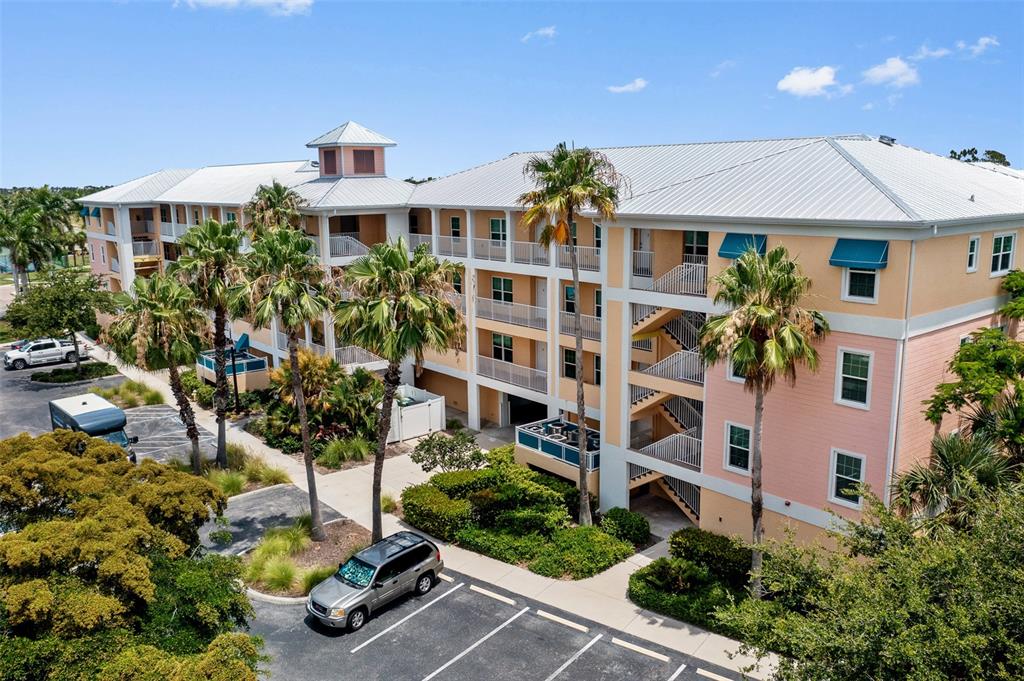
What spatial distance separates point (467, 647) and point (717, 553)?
7.51 m

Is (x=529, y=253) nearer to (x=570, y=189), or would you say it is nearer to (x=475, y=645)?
(x=570, y=189)

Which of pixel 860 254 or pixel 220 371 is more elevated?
pixel 860 254

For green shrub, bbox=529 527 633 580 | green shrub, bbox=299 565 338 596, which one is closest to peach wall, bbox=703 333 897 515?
green shrub, bbox=529 527 633 580

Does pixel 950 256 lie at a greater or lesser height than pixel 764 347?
greater

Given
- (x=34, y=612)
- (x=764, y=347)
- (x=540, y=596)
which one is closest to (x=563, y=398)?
(x=540, y=596)

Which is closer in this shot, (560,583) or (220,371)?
(560,583)

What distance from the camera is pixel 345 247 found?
125 feet

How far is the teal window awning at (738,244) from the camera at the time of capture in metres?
21.5

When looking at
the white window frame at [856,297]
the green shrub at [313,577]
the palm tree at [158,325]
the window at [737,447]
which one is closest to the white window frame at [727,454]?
the window at [737,447]

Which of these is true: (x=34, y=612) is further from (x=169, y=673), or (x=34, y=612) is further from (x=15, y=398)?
(x=15, y=398)

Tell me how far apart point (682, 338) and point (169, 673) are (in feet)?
61.8

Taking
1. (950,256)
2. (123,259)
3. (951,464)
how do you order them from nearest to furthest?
(951,464), (950,256), (123,259)

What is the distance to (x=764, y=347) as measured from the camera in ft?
61.8

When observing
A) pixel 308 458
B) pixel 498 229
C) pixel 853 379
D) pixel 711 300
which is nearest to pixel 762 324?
pixel 853 379
